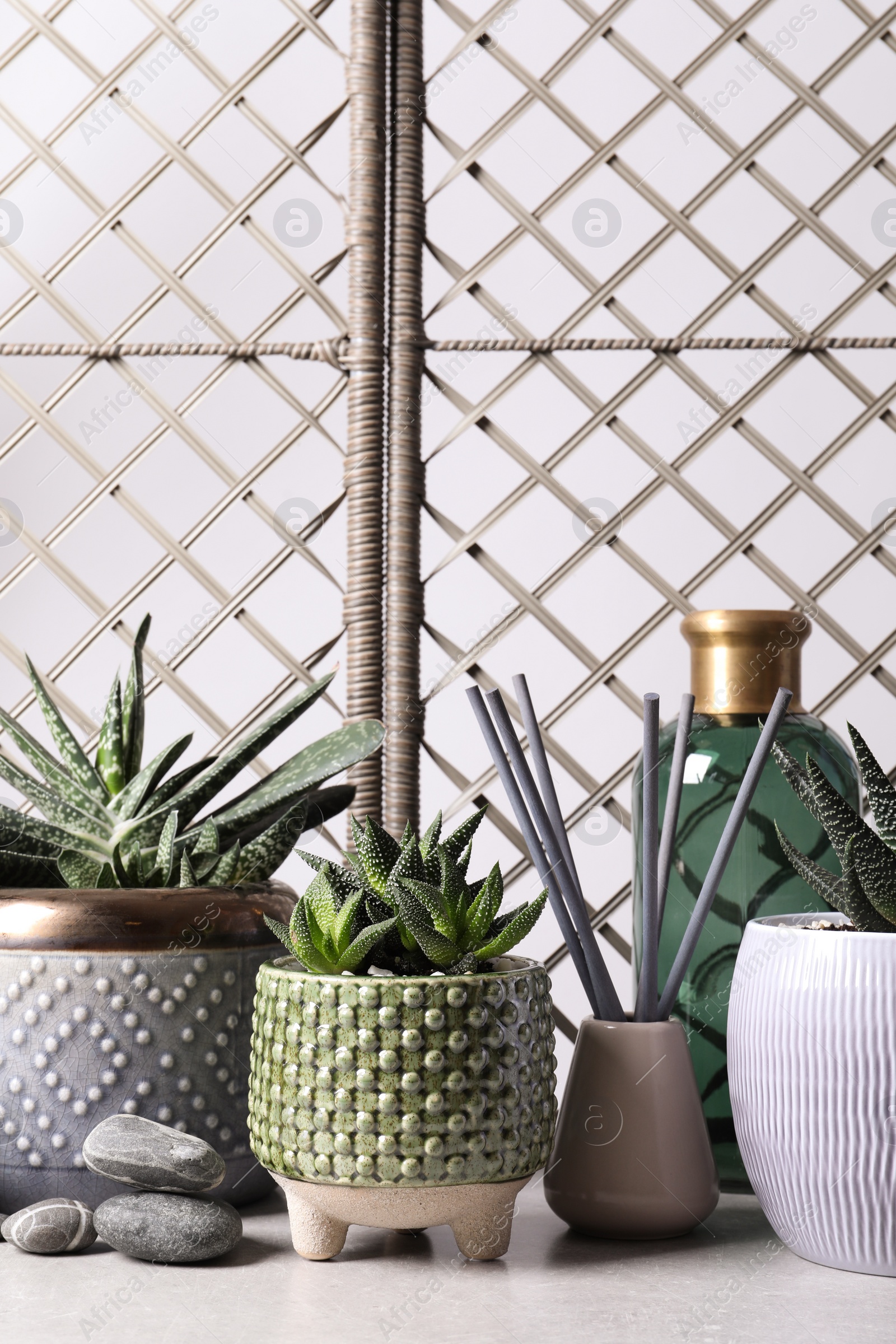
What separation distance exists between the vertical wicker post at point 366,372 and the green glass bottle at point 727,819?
0.19 meters

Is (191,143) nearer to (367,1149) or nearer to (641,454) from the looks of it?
(641,454)

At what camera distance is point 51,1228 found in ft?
1.68

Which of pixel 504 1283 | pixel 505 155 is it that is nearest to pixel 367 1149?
pixel 504 1283

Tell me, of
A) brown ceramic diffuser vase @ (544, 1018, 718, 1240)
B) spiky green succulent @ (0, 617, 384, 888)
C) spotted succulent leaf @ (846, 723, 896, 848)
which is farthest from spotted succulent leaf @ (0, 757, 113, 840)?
spotted succulent leaf @ (846, 723, 896, 848)

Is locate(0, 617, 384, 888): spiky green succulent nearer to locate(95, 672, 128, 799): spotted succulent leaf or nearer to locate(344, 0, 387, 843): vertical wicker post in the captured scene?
locate(95, 672, 128, 799): spotted succulent leaf

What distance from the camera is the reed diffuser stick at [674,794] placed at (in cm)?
58

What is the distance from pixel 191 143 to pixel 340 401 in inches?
7.6

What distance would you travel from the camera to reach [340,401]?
0.77 metres

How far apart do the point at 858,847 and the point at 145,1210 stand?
1.11ft

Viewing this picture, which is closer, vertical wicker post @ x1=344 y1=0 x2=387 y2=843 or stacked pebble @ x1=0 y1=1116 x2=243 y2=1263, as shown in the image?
stacked pebble @ x1=0 y1=1116 x2=243 y2=1263

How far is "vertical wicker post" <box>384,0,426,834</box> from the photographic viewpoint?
0.74 m

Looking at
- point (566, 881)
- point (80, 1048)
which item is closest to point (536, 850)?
point (566, 881)

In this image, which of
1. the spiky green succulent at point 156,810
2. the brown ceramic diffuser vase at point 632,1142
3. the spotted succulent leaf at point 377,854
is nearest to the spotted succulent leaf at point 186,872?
the spiky green succulent at point 156,810

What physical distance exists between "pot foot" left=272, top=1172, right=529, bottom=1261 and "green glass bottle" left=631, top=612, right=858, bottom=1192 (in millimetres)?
176
